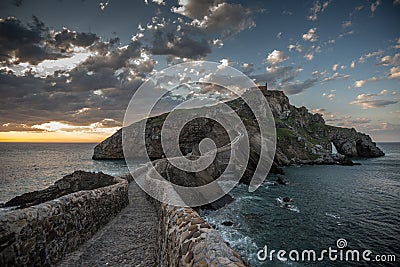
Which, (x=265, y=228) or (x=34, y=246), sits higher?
(x=34, y=246)

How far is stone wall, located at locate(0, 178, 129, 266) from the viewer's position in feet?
19.7

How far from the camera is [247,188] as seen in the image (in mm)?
39719

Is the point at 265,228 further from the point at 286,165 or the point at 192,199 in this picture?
the point at 286,165

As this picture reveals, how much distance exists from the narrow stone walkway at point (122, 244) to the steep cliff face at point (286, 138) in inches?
1795

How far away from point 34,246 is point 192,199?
1956 centimetres

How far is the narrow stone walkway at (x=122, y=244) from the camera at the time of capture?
8031 mm

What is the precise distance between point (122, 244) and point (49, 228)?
313 cm

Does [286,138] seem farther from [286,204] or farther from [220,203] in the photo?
[220,203]

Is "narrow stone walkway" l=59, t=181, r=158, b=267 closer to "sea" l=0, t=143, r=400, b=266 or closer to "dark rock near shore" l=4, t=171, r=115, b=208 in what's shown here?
"dark rock near shore" l=4, t=171, r=115, b=208

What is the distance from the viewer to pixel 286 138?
87.1m

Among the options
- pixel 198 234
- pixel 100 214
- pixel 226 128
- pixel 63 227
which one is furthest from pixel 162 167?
pixel 226 128

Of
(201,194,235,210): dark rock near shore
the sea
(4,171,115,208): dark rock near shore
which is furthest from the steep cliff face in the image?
(4,171,115,208): dark rock near shore

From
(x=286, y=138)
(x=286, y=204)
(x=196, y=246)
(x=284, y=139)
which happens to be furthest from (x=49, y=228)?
(x=286, y=138)

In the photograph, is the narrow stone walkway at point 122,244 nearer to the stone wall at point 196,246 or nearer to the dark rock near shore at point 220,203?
the stone wall at point 196,246
